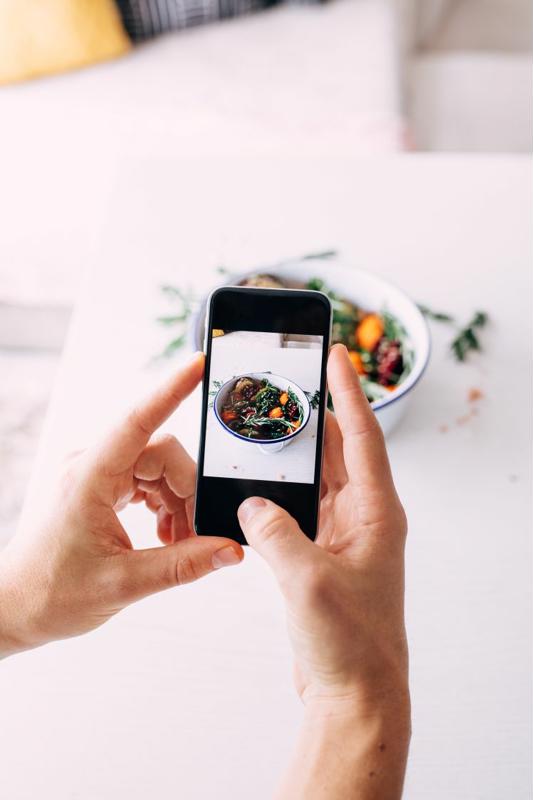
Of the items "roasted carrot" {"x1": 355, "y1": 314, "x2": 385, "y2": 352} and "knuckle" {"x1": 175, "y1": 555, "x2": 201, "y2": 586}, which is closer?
"knuckle" {"x1": 175, "y1": 555, "x2": 201, "y2": 586}

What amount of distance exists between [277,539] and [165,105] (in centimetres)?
123

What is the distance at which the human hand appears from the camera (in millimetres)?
518

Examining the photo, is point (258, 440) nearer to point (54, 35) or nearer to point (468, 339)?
point (468, 339)

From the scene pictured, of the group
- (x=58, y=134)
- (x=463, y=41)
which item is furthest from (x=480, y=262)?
(x=463, y=41)

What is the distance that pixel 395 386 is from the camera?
0.77m

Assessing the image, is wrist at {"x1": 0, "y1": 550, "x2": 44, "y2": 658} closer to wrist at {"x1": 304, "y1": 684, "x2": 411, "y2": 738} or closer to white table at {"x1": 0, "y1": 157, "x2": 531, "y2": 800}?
white table at {"x1": 0, "y1": 157, "x2": 531, "y2": 800}

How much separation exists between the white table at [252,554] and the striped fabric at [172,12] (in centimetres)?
73

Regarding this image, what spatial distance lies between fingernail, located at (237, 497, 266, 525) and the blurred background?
0.91m

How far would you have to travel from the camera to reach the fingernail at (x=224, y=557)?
60 centimetres

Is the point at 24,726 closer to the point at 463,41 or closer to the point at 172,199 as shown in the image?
the point at 172,199

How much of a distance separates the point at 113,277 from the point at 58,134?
654mm

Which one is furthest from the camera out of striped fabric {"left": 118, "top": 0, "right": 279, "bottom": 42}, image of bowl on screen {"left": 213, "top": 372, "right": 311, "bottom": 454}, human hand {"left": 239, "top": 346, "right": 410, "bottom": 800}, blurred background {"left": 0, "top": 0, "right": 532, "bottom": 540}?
striped fabric {"left": 118, "top": 0, "right": 279, "bottom": 42}

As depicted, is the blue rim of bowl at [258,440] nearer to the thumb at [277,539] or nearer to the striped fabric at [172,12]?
the thumb at [277,539]

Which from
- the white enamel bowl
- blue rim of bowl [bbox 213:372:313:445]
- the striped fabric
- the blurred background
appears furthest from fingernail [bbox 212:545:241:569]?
the striped fabric
